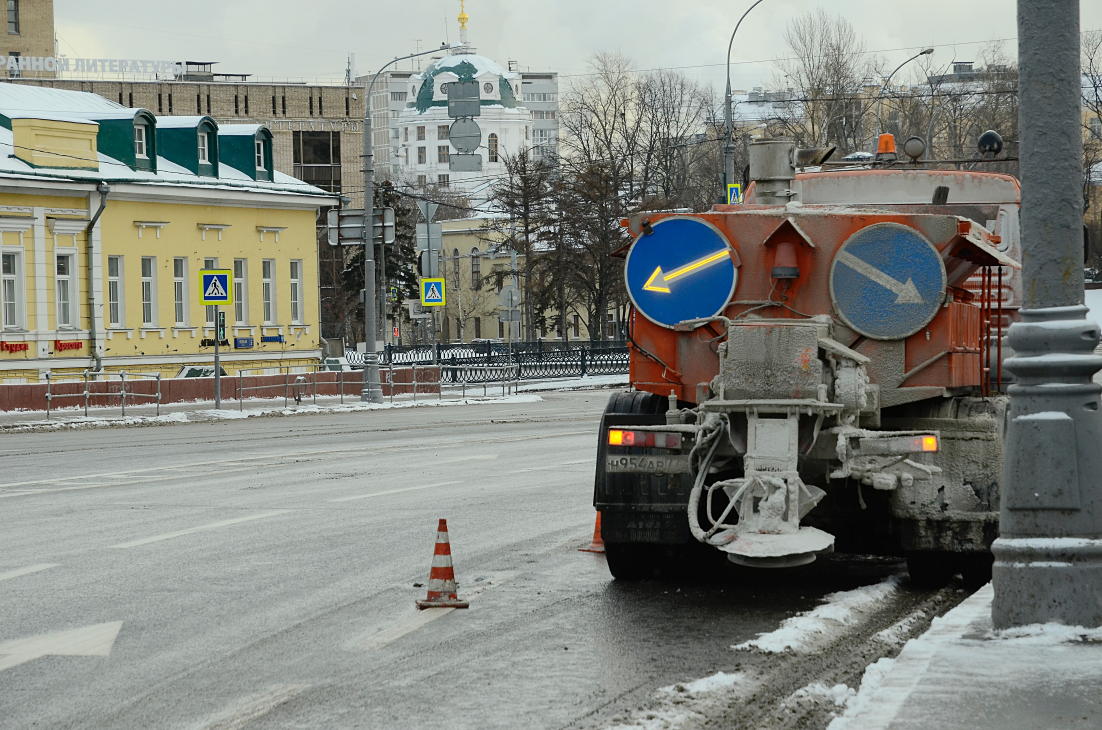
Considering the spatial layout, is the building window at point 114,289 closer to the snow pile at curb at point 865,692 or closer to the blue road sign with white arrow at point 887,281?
the blue road sign with white arrow at point 887,281

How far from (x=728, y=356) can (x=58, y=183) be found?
31.4 metres

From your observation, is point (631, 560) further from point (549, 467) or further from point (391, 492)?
point (549, 467)

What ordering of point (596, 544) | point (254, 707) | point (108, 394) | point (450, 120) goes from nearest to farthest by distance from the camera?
point (254, 707), point (596, 544), point (108, 394), point (450, 120)

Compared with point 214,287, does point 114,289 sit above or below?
above

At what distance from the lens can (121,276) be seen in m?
39.0

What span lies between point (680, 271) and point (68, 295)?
31592 millimetres

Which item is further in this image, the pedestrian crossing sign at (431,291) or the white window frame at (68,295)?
the pedestrian crossing sign at (431,291)

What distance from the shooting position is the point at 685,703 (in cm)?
592

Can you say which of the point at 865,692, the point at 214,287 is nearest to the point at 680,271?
the point at 865,692

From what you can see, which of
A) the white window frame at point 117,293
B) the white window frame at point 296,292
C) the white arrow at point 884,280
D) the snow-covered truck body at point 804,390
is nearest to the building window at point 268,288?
the white window frame at point 296,292

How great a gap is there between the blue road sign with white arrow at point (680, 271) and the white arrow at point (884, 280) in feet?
1.98

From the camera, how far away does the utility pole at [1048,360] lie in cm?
652

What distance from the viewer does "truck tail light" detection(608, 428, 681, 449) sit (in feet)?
27.3

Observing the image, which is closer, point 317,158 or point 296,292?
point 296,292
